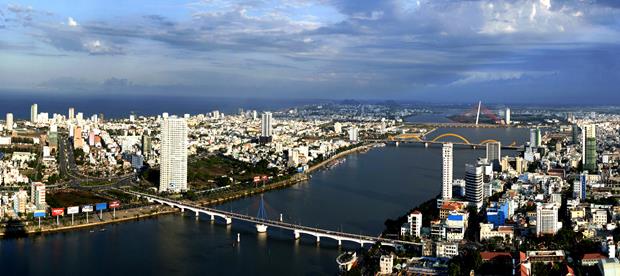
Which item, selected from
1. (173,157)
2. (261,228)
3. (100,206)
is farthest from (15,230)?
(173,157)

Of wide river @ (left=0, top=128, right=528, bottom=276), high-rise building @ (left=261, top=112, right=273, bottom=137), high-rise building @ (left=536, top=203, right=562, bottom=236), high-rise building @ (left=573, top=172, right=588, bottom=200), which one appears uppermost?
high-rise building @ (left=261, top=112, right=273, bottom=137)

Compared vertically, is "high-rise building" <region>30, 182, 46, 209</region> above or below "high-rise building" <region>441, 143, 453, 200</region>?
below

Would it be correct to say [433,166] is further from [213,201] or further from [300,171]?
[213,201]

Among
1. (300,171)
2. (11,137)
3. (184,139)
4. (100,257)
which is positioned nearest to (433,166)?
(300,171)

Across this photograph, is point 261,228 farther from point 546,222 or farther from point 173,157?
point 173,157

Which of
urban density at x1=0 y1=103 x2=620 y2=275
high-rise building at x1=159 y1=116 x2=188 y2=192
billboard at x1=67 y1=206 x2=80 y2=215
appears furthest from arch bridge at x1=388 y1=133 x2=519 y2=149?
billboard at x1=67 y1=206 x2=80 y2=215

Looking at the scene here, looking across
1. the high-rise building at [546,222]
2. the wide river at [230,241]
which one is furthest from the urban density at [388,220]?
the wide river at [230,241]

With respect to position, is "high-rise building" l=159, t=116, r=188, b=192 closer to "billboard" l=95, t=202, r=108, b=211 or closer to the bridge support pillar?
"billboard" l=95, t=202, r=108, b=211
